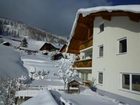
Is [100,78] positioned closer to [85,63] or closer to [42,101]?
[85,63]

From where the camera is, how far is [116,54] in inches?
628

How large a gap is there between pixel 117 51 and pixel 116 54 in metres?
0.24

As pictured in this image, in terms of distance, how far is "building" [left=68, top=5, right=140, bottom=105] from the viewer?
1369 cm

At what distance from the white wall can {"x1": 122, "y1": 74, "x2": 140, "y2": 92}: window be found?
12.2 inches

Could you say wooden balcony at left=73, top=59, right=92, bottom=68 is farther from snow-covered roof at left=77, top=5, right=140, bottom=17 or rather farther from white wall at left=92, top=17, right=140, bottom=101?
snow-covered roof at left=77, top=5, right=140, bottom=17

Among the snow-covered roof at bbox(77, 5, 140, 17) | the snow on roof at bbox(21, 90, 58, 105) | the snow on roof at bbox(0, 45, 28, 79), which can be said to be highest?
the snow-covered roof at bbox(77, 5, 140, 17)

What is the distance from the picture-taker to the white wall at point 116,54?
13773 mm

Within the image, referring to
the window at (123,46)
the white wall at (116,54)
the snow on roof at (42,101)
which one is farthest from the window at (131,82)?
the snow on roof at (42,101)

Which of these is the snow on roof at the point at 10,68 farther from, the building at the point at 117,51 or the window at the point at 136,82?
the window at the point at 136,82

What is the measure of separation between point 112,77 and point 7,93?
7.68 meters

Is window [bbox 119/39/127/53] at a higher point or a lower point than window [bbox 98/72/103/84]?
higher

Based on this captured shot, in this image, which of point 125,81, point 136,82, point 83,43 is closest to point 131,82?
point 136,82

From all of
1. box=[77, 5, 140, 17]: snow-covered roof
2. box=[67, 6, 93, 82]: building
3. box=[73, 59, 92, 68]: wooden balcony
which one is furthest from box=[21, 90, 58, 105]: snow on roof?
box=[73, 59, 92, 68]: wooden balcony

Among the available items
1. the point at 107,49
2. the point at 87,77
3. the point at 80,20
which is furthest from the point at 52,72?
the point at 107,49
